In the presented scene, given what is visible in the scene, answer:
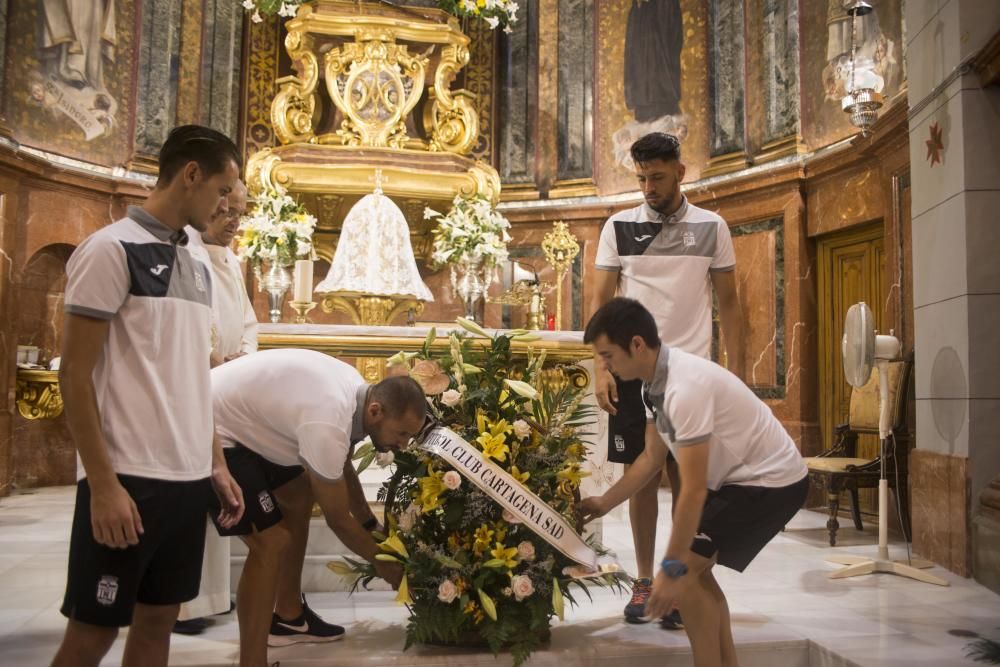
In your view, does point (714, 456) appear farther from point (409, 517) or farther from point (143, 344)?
point (143, 344)

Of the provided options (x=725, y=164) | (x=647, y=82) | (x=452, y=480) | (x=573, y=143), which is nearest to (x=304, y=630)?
(x=452, y=480)

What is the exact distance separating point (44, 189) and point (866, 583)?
789 centimetres

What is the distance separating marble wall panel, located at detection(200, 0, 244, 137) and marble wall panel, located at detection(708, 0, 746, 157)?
5.50 m

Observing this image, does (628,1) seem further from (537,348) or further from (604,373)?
(604,373)

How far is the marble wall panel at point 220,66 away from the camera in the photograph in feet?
33.7

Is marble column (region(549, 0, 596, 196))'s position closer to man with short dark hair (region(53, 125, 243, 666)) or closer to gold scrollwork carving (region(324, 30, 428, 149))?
gold scrollwork carving (region(324, 30, 428, 149))

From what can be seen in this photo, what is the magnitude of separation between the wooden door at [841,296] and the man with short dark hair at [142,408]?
6485 millimetres

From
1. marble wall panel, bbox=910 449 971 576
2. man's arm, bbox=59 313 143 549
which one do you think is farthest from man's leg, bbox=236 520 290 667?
marble wall panel, bbox=910 449 971 576

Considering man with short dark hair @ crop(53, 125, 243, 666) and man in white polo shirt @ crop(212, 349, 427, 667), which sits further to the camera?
man in white polo shirt @ crop(212, 349, 427, 667)

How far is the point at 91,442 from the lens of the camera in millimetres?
2127

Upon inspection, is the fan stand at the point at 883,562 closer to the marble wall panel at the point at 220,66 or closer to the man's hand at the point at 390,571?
the man's hand at the point at 390,571

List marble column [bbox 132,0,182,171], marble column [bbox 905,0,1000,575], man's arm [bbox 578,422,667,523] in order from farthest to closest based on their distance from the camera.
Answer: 1. marble column [bbox 132,0,182,171]
2. marble column [bbox 905,0,1000,575]
3. man's arm [bbox 578,422,667,523]

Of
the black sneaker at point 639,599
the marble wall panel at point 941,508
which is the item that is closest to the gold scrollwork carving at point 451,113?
the marble wall panel at point 941,508

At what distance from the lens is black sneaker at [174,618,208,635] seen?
3.58 meters
